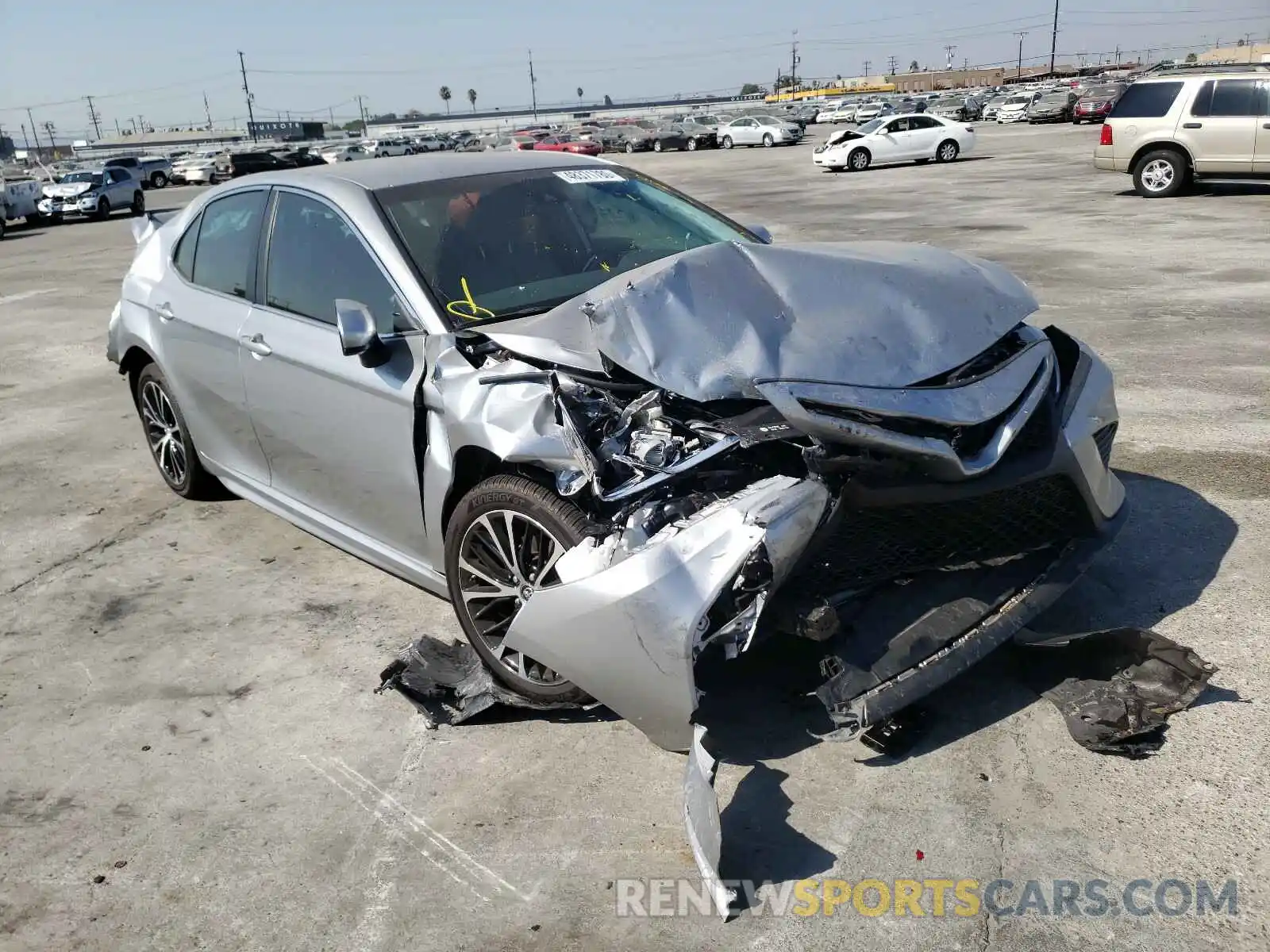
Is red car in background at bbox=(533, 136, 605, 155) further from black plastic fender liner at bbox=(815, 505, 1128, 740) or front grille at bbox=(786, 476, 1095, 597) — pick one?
black plastic fender liner at bbox=(815, 505, 1128, 740)

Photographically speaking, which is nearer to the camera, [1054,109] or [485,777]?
[485,777]

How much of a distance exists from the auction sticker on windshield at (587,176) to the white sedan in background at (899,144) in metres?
26.4

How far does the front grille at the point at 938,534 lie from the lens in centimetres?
294

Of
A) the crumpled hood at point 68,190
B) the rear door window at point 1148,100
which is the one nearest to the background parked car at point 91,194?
the crumpled hood at point 68,190

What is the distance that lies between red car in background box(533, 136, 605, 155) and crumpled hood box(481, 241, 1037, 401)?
45.0 meters

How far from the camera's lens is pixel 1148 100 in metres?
16.0

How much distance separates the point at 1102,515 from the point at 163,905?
9.76 feet

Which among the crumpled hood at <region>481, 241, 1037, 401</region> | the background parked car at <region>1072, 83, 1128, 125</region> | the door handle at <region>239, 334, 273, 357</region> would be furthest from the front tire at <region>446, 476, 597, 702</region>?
the background parked car at <region>1072, 83, 1128, 125</region>

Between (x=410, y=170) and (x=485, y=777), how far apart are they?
257 centimetres

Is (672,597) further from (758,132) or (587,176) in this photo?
(758,132)

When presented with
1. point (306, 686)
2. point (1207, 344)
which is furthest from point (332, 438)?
point (1207, 344)

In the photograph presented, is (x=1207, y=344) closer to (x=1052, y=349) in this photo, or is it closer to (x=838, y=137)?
(x=1052, y=349)

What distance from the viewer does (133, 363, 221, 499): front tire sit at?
5480 mm

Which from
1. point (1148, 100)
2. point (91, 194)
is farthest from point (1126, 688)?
point (91, 194)
